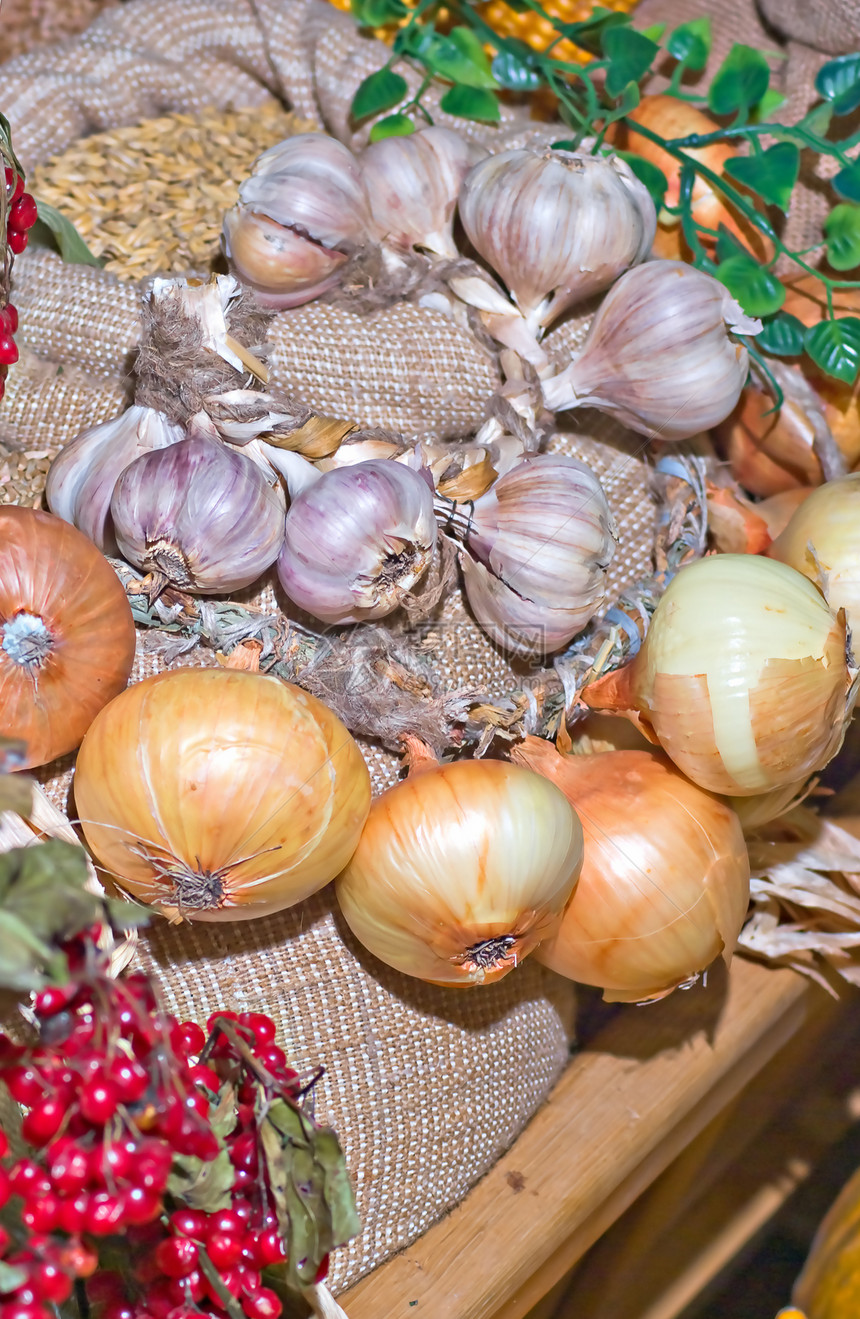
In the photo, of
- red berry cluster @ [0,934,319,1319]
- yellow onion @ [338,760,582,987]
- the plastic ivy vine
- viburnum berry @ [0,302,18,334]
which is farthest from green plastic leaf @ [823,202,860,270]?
red berry cluster @ [0,934,319,1319]

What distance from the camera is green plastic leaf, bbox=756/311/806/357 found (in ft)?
2.76

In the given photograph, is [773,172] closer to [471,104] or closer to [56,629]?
[471,104]

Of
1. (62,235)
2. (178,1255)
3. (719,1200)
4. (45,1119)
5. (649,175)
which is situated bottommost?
(719,1200)

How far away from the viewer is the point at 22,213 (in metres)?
0.57

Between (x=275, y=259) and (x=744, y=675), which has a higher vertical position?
(x=275, y=259)

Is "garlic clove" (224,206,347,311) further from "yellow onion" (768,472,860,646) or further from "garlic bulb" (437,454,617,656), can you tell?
"yellow onion" (768,472,860,646)

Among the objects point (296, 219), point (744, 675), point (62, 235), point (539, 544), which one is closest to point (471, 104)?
point (296, 219)

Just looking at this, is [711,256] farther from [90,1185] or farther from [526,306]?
[90,1185]

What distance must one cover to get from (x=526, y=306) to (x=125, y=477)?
370mm

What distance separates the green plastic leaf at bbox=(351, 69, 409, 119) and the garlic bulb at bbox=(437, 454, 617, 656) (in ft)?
1.36

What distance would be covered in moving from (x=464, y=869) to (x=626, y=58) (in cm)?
77

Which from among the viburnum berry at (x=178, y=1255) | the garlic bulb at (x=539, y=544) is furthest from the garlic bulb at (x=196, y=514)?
the viburnum berry at (x=178, y=1255)

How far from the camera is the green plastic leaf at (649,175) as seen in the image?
0.85 metres

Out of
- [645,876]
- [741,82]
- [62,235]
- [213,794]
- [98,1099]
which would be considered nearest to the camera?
[98,1099]
